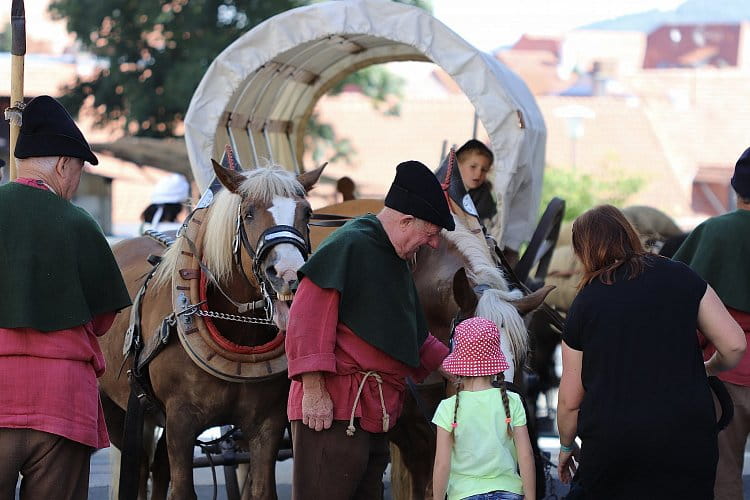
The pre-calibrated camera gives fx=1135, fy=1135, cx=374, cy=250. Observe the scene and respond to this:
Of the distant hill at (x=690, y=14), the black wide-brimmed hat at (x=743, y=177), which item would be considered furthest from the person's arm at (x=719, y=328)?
the distant hill at (x=690, y=14)

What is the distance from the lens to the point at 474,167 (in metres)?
6.69

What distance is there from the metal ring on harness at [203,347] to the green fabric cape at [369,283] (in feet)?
3.53

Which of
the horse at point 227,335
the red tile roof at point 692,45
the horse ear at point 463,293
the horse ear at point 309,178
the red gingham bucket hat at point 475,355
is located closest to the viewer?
the red gingham bucket hat at point 475,355

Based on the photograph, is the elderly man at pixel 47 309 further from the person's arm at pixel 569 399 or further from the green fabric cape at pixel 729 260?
the green fabric cape at pixel 729 260

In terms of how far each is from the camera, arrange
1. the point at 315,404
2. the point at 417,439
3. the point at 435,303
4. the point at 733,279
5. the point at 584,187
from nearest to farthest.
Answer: the point at 315,404 → the point at 733,279 → the point at 435,303 → the point at 417,439 → the point at 584,187

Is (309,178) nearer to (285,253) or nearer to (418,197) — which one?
(285,253)

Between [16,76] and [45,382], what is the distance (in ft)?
4.96

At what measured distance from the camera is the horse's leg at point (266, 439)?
4.72 meters

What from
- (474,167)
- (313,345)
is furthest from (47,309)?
(474,167)

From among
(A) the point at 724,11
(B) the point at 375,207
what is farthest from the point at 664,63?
(B) the point at 375,207

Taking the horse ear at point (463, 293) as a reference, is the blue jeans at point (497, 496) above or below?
below

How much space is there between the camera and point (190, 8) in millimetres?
15273

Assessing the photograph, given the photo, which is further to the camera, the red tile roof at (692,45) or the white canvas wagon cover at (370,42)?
the red tile roof at (692,45)

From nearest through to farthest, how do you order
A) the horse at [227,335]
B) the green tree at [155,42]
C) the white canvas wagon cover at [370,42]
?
1. the horse at [227,335]
2. the white canvas wagon cover at [370,42]
3. the green tree at [155,42]
